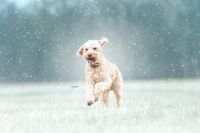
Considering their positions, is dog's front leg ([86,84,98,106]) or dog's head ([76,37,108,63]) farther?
dog's head ([76,37,108,63])

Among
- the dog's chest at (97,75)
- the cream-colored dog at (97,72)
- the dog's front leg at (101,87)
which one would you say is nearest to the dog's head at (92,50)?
the cream-colored dog at (97,72)

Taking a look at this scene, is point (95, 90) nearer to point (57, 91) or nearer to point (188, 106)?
point (188, 106)

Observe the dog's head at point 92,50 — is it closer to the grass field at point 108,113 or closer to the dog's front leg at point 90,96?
the dog's front leg at point 90,96

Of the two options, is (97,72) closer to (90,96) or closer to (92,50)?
(92,50)

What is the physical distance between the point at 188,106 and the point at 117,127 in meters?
2.68

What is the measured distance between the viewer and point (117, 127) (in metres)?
9.76

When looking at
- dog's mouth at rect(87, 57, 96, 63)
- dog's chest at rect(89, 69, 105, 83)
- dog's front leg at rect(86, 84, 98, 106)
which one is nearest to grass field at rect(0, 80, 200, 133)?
dog's front leg at rect(86, 84, 98, 106)

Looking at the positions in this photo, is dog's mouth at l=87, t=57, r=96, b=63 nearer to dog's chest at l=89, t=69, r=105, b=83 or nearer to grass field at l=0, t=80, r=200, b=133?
dog's chest at l=89, t=69, r=105, b=83

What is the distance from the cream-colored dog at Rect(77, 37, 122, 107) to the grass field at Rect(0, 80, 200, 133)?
256 millimetres

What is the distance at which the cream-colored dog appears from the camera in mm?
11328

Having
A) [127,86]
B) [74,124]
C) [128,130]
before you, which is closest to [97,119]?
[74,124]

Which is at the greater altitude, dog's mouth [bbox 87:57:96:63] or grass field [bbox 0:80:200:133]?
dog's mouth [bbox 87:57:96:63]

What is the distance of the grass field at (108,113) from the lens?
9.83 metres

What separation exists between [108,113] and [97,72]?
2.82 ft
